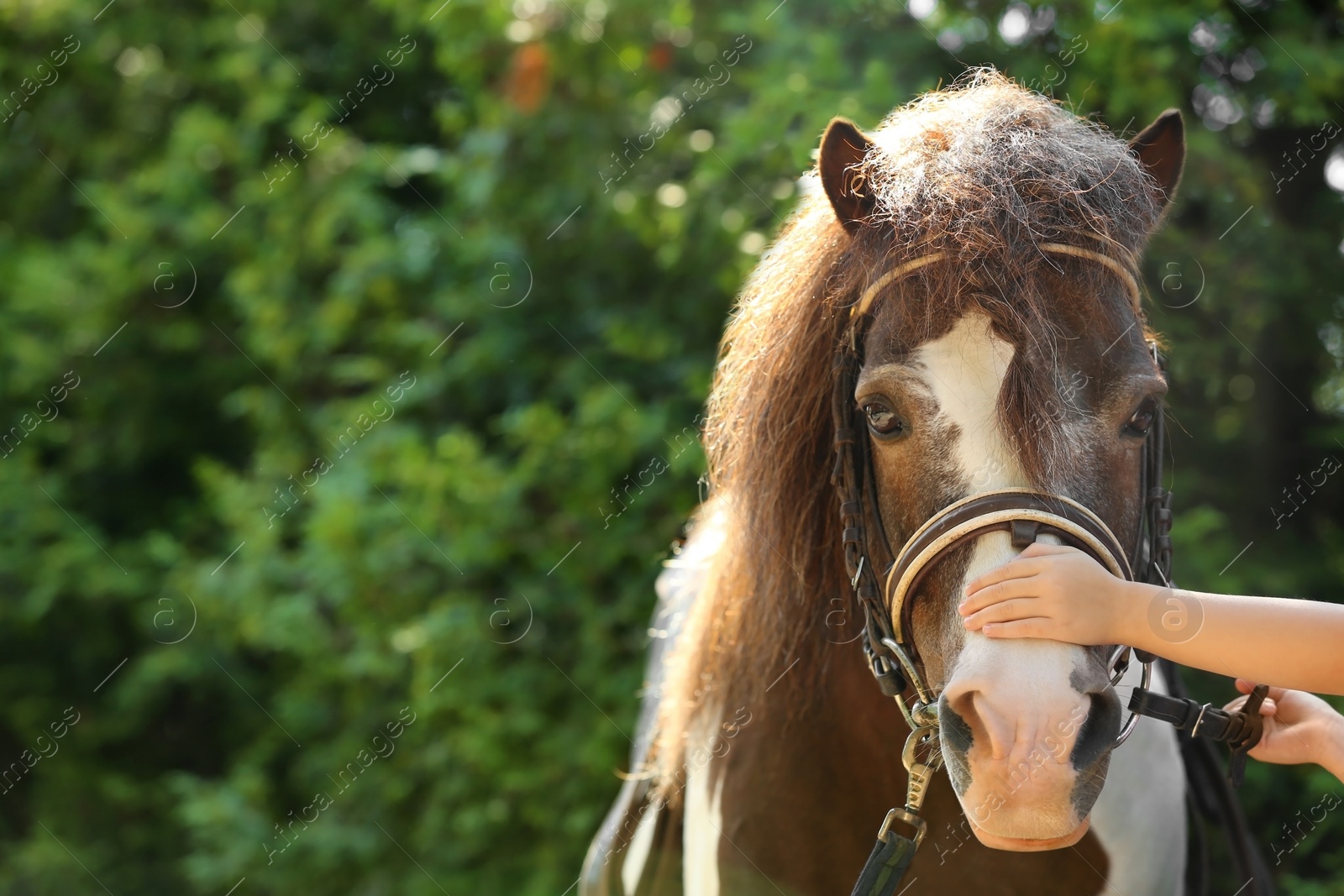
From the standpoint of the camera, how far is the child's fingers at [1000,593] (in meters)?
1.07

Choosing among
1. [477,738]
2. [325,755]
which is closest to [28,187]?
[325,755]

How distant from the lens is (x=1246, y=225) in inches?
112

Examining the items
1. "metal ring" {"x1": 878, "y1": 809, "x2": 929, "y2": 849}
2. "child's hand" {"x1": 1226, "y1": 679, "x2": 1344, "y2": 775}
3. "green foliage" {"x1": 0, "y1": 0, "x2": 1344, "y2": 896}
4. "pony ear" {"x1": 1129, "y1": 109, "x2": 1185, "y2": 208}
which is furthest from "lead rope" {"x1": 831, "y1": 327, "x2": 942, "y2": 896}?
"green foliage" {"x1": 0, "y1": 0, "x2": 1344, "y2": 896}

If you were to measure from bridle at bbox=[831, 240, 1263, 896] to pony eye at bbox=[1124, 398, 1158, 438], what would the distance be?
0.06m

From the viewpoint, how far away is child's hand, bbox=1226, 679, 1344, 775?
126cm

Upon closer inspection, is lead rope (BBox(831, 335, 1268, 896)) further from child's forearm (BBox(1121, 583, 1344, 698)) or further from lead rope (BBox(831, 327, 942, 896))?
child's forearm (BBox(1121, 583, 1344, 698))

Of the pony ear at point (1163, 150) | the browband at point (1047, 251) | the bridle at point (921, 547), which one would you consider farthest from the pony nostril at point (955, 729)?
the pony ear at point (1163, 150)

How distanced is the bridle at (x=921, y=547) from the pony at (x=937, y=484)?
0.02 metres

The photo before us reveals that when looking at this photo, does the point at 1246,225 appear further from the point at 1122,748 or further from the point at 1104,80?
the point at 1122,748

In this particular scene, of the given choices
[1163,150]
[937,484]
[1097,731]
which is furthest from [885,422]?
[1163,150]

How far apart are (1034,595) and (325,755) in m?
3.74

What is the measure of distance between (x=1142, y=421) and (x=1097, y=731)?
0.42 meters

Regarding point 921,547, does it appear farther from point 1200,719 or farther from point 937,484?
point 1200,719

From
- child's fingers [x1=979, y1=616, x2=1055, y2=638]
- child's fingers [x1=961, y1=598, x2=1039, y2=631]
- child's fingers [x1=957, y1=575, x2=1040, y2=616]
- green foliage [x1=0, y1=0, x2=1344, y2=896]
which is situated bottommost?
green foliage [x1=0, y1=0, x2=1344, y2=896]
